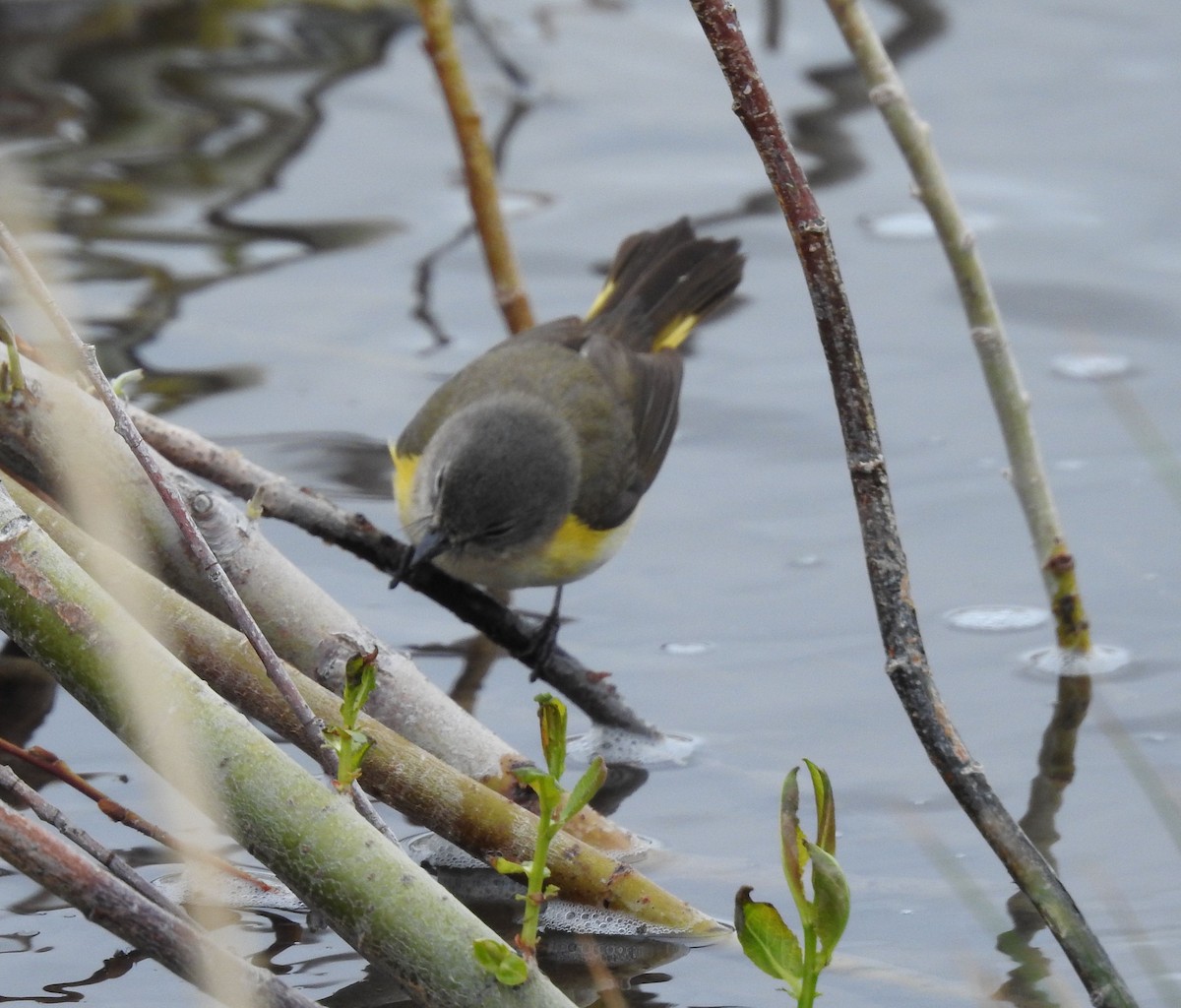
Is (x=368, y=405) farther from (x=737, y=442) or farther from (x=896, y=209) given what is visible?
(x=896, y=209)

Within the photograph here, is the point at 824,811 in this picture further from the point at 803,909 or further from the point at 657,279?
the point at 657,279

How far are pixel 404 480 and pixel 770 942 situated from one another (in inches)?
114

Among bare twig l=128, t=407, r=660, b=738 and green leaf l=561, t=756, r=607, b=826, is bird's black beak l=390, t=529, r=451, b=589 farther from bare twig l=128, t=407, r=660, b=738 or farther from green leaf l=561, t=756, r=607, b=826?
green leaf l=561, t=756, r=607, b=826

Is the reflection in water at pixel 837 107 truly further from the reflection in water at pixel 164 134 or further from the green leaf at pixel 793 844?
the green leaf at pixel 793 844

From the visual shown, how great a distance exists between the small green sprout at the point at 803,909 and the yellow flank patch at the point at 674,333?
3.72 meters

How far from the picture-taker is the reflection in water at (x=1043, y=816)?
3.02m

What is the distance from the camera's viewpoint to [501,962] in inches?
84.4

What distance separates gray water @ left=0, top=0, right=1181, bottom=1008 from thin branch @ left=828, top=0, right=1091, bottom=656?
35 centimetres

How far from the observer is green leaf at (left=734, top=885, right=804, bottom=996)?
2.10 meters

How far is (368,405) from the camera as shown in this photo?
5789 mm

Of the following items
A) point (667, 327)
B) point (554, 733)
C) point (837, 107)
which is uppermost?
point (837, 107)

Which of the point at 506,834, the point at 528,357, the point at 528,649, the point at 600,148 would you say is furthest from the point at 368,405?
the point at 506,834

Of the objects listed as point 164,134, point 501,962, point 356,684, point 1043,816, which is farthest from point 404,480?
point 164,134

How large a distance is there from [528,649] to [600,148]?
4.11m
